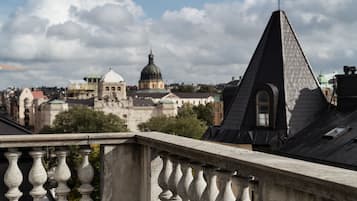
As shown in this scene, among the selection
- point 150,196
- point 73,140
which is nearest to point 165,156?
point 150,196

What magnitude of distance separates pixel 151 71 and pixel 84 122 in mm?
70122

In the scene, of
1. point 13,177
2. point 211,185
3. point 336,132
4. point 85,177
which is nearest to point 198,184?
point 211,185

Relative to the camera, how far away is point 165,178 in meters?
3.87

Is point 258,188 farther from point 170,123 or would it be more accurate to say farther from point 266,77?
point 170,123

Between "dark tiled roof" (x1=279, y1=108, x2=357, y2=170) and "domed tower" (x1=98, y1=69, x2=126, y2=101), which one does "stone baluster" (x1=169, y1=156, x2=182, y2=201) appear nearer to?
"dark tiled roof" (x1=279, y1=108, x2=357, y2=170)

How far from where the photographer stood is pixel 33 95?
143 m

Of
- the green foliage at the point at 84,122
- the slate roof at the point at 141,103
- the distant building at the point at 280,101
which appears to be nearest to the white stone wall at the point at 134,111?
the slate roof at the point at 141,103

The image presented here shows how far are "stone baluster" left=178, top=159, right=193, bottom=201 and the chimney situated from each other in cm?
1863

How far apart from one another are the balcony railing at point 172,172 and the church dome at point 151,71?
13701 cm

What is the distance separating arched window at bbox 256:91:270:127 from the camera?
23.8 m

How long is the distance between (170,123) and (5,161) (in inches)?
2737

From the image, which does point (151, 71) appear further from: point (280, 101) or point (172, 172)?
point (172, 172)

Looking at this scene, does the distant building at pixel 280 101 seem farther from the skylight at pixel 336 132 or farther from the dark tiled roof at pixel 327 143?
the skylight at pixel 336 132

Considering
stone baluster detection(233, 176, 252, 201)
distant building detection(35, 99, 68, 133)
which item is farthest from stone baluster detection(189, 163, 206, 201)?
distant building detection(35, 99, 68, 133)
